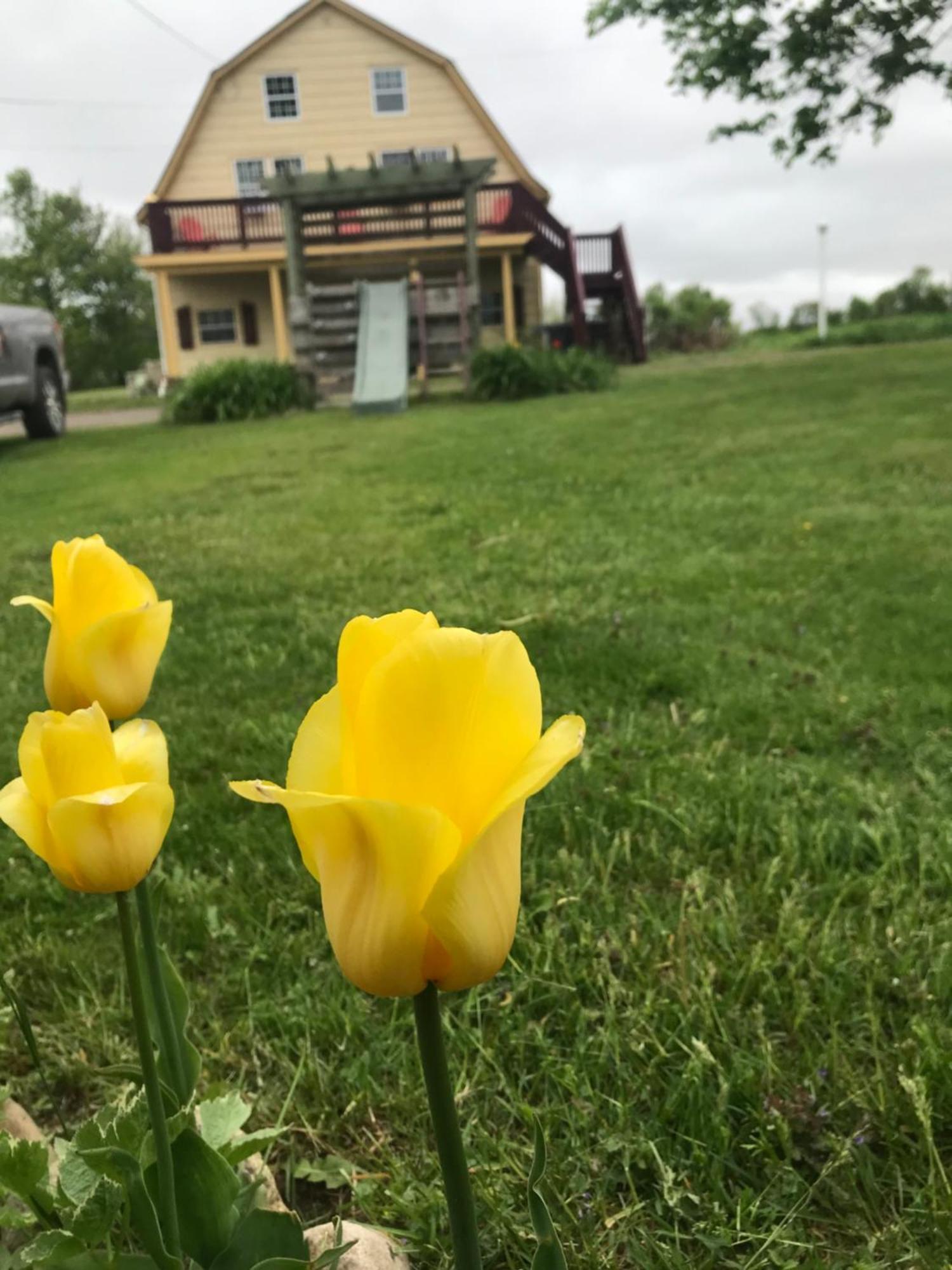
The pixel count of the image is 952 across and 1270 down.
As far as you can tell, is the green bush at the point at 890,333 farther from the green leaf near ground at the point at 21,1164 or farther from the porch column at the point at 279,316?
the green leaf near ground at the point at 21,1164

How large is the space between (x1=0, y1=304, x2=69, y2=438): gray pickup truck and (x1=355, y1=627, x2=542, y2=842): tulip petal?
11057 millimetres

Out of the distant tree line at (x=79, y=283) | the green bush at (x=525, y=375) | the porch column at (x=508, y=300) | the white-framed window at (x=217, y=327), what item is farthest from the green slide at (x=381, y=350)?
the distant tree line at (x=79, y=283)

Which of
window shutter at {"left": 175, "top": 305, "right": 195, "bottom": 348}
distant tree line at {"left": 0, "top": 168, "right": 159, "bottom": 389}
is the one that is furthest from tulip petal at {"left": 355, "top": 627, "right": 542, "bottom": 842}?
distant tree line at {"left": 0, "top": 168, "right": 159, "bottom": 389}

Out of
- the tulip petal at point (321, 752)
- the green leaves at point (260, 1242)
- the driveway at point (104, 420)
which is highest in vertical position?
the driveway at point (104, 420)

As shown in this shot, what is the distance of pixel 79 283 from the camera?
42312 mm

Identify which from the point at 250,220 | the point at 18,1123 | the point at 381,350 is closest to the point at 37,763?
the point at 18,1123

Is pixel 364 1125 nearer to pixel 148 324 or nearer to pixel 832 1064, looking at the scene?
pixel 832 1064

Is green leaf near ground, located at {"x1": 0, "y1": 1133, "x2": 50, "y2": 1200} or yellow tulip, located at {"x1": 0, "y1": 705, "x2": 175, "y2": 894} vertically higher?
yellow tulip, located at {"x1": 0, "y1": 705, "x2": 175, "y2": 894}

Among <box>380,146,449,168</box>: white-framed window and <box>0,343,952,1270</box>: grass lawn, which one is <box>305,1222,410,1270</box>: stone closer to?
<box>0,343,952,1270</box>: grass lawn

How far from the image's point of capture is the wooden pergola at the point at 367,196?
13445mm

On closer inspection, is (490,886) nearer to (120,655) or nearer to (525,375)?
(120,655)

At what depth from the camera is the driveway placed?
49.2ft

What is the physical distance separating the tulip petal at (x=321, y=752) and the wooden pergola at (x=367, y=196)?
1395 cm

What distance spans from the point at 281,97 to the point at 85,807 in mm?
25932
